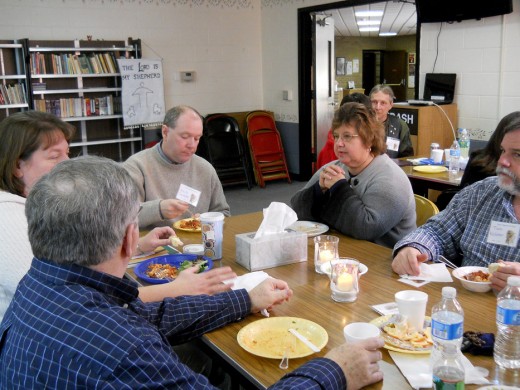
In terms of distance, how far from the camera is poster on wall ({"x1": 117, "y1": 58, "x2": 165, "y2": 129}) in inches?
256

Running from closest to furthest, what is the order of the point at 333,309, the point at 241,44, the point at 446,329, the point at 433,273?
1. the point at 446,329
2. the point at 333,309
3. the point at 433,273
4. the point at 241,44

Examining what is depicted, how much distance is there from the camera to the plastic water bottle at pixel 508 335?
1322mm

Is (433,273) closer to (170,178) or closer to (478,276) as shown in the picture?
(478,276)

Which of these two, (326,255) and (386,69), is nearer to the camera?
(326,255)

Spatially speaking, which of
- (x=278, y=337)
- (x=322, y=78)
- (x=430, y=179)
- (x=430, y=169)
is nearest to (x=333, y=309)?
(x=278, y=337)

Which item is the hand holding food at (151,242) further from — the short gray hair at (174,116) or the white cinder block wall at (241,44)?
the white cinder block wall at (241,44)

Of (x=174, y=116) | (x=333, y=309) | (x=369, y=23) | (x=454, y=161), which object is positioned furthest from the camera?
(x=369, y=23)

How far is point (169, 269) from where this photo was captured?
206 cm

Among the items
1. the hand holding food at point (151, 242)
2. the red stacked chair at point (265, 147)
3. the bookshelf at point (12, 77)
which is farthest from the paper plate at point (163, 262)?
the red stacked chair at point (265, 147)

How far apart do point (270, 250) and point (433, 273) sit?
1.98 feet

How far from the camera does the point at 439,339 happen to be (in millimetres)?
1297

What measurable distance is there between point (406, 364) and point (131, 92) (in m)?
5.81

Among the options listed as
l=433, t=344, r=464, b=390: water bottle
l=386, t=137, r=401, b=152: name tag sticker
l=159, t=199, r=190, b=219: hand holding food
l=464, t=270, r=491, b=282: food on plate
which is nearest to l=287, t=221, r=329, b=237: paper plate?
l=159, t=199, r=190, b=219: hand holding food

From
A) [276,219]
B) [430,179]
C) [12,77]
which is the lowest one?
[430,179]
